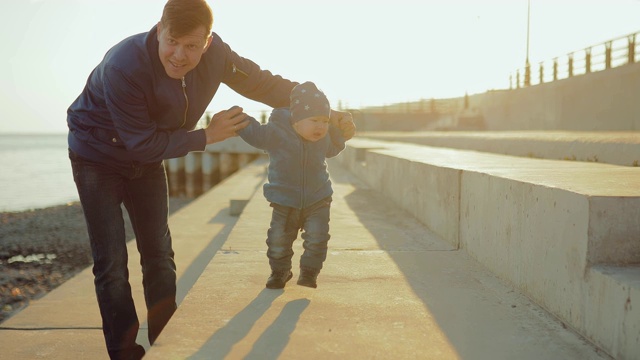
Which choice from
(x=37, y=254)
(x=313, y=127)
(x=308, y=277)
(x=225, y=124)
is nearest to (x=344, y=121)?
(x=313, y=127)

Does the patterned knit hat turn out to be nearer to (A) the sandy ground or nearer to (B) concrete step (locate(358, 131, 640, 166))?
(B) concrete step (locate(358, 131, 640, 166))

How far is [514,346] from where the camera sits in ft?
7.89

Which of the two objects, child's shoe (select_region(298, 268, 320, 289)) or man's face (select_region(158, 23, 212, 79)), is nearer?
man's face (select_region(158, 23, 212, 79))

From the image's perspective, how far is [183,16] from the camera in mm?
2449

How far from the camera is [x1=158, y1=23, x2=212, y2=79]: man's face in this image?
251 centimetres

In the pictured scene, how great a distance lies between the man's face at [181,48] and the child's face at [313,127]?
776 mm

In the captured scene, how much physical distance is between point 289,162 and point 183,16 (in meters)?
1.11

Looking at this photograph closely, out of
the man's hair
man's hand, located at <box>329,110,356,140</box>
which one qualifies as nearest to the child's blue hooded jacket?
man's hand, located at <box>329,110,356,140</box>

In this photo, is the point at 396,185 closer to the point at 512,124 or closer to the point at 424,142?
the point at 424,142

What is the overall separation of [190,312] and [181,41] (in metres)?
Result: 1.28

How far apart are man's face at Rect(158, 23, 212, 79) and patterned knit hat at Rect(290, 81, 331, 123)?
70cm

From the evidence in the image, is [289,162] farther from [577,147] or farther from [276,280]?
[577,147]

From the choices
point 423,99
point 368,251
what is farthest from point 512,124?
point 368,251

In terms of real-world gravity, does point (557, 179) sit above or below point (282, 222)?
above
